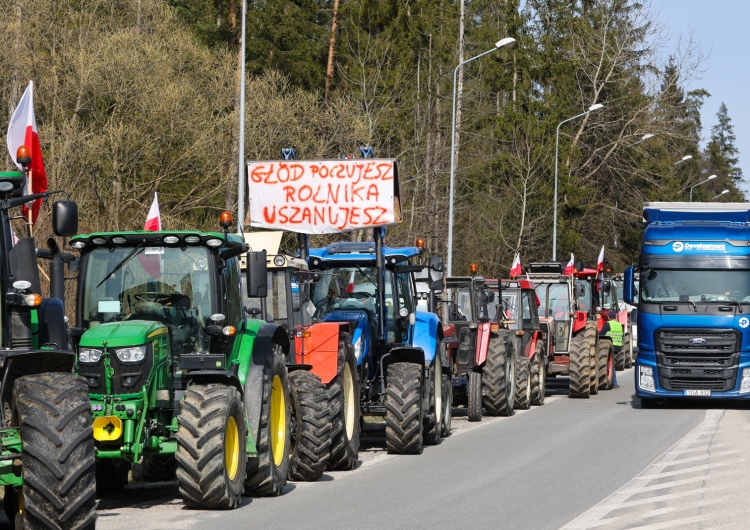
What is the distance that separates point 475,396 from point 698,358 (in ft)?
15.6

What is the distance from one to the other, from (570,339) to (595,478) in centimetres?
1464

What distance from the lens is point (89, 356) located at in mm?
10812

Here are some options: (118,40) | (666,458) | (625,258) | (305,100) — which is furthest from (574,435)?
(625,258)

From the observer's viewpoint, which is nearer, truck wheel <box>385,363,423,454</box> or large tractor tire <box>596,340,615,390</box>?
truck wheel <box>385,363,423,454</box>

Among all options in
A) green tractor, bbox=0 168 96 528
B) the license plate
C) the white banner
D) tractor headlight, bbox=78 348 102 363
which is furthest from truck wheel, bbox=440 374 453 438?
green tractor, bbox=0 168 96 528

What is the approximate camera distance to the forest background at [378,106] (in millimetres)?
32875

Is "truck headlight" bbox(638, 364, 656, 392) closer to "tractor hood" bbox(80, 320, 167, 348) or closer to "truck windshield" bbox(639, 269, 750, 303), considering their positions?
"truck windshield" bbox(639, 269, 750, 303)

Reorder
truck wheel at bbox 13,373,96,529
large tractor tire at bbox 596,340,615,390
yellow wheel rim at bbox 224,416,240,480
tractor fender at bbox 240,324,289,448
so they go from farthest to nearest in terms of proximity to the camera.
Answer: large tractor tire at bbox 596,340,615,390, tractor fender at bbox 240,324,289,448, yellow wheel rim at bbox 224,416,240,480, truck wheel at bbox 13,373,96,529

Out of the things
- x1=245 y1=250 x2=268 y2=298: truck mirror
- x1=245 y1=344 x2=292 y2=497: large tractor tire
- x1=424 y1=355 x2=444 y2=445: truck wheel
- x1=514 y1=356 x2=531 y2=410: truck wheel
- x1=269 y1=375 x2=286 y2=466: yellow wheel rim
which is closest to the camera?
x1=245 y1=250 x2=268 y2=298: truck mirror

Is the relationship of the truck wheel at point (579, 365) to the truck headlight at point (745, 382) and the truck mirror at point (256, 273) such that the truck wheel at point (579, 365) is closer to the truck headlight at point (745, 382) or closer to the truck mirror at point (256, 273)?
the truck headlight at point (745, 382)

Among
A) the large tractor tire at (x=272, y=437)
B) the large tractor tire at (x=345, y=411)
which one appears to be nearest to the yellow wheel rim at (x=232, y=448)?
the large tractor tire at (x=272, y=437)

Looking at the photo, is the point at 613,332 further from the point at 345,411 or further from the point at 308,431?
the point at 308,431

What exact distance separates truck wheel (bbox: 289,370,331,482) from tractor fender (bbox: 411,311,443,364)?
405cm

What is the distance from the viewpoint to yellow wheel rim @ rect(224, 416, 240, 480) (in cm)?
1107
